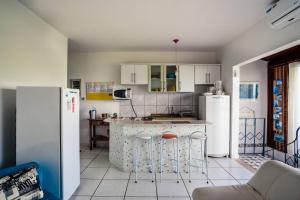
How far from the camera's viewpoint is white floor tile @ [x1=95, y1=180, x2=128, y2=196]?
267cm

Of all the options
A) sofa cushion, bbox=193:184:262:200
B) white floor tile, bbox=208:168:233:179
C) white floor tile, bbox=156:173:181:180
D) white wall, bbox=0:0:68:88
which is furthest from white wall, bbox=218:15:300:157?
white wall, bbox=0:0:68:88

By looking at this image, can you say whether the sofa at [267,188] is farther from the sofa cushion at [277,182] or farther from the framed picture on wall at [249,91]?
the framed picture on wall at [249,91]

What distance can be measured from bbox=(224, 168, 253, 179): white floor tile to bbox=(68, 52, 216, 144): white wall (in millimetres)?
2933

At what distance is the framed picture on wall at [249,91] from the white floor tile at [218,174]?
217 cm

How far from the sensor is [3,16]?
7.19 feet

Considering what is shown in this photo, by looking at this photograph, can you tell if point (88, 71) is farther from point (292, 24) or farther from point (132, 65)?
point (292, 24)

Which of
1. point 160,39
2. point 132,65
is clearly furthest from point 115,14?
point 132,65

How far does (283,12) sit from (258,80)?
2.80m

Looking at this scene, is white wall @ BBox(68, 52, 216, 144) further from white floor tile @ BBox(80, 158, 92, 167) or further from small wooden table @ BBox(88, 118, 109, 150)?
white floor tile @ BBox(80, 158, 92, 167)

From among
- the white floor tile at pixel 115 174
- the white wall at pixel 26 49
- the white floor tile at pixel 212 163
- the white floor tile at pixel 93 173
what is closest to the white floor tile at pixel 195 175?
the white floor tile at pixel 212 163

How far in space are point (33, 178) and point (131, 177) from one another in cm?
164

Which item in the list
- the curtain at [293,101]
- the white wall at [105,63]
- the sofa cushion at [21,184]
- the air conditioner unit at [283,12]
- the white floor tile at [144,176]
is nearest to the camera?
the sofa cushion at [21,184]

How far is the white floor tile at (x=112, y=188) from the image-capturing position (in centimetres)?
267

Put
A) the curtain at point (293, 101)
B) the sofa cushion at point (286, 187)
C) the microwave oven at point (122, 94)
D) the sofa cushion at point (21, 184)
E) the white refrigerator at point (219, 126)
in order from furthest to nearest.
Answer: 1. the microwave oven at point (122, 94)
2. the white refrigerator at point (219, 126)
3. the curtain at point (293, 101)
4. the sofa cushion at point (21, 184)
5. the sofa cushion at point (286, 187)
